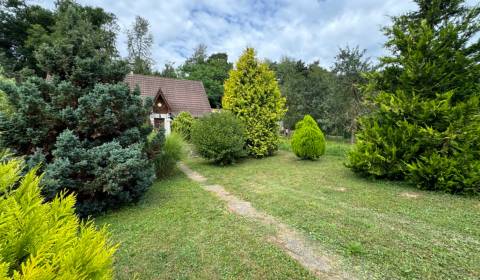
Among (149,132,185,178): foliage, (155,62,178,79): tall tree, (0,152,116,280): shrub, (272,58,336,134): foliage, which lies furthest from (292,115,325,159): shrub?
(155,62,178,79): tall tree

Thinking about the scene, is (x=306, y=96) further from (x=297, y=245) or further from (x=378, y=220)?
(x=297, y=245)

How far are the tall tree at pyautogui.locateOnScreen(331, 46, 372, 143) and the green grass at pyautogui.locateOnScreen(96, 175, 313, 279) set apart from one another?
16491 millimetres

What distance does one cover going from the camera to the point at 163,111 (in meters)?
16.2

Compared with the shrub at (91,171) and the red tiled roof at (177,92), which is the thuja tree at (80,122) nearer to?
the shrub at (91,171)

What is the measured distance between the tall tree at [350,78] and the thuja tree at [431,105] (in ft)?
40.5

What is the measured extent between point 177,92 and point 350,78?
577 inches

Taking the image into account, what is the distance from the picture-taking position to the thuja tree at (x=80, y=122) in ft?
11.7

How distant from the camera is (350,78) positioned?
17.9m

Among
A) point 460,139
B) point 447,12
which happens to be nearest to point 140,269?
point 460,139

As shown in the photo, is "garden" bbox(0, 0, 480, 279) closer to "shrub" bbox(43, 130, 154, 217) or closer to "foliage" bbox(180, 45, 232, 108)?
"shrub" bbox(43, 130, 154, 217)

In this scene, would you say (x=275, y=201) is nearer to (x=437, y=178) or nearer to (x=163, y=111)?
(x=437, y=178)

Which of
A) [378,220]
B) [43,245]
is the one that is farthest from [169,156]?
[43,245]

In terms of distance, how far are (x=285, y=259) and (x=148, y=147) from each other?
3689 millimetres

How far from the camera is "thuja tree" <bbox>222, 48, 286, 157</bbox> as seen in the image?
9.84m
